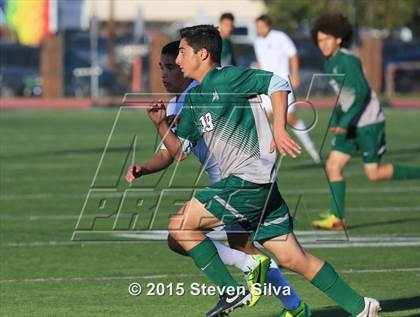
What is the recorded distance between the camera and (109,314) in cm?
861

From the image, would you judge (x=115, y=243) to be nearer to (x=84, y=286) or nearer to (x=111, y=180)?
(x=84, y=286)

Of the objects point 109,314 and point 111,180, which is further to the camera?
point 111,180

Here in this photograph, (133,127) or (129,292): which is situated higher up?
(129,292)

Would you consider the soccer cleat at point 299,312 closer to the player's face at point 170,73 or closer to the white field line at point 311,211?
the player's face at point 170,73

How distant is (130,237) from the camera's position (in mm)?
12484

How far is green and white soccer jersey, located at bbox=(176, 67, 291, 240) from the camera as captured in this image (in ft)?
25.0

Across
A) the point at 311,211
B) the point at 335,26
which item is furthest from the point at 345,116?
the point at 311,211

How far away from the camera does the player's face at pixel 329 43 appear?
12.9 metres

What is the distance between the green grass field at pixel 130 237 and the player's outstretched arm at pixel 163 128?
1.38m

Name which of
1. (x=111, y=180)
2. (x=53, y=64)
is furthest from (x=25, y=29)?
(x=111, y=180)

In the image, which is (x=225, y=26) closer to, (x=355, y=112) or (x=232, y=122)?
(x=355, y=112)

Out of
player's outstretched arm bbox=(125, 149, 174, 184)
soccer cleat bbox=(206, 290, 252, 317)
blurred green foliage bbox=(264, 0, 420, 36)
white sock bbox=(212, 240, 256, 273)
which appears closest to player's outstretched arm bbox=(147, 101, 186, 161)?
player's outstretched arm bbox=(125, 149, 174, 184)

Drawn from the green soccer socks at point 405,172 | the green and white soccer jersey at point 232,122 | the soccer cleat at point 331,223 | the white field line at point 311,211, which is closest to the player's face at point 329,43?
the green soccer socks at point 405,172

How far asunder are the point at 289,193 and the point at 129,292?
6.70m
